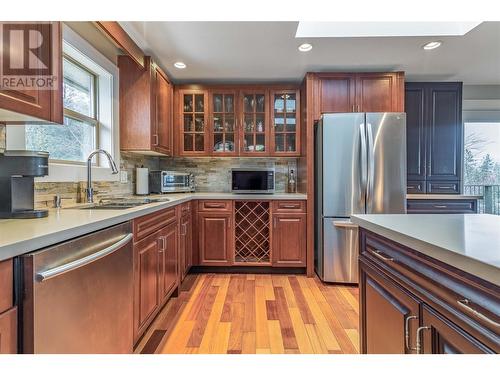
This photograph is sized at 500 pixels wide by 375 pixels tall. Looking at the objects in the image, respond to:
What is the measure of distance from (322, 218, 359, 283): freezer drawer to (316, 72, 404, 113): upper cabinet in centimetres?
127

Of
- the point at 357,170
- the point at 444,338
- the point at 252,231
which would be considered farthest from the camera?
the point at 252,231

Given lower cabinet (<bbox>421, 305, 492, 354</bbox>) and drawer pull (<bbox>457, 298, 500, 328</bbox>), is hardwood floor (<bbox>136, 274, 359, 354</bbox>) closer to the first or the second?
lower cabinet (<bbox>421, 305, 492, 354</bbox>)

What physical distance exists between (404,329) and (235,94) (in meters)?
3.08

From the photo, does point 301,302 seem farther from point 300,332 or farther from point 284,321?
point 300,332

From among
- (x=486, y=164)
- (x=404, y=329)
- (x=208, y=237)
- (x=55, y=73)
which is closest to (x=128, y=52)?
(x=55, y=73)

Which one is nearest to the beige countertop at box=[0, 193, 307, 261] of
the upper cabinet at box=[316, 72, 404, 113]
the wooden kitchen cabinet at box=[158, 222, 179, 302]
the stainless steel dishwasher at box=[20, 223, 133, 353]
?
the stainless steel dishwasher at box=[20, 223, 133, 353]

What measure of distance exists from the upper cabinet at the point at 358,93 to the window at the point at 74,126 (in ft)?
7.52

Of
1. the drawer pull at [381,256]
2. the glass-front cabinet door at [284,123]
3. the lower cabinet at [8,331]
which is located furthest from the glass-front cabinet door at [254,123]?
the lower cabinet at [8,331]

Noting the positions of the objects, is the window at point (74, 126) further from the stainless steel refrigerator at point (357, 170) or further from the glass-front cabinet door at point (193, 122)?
the stainless steel refrigerator at point (357, 170)

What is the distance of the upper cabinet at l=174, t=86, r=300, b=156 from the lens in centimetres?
345

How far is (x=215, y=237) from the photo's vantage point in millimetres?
3188

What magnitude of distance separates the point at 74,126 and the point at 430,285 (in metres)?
2.56


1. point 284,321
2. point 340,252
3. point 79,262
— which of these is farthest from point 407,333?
point 340,252

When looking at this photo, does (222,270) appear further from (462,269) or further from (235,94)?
(462,269)
